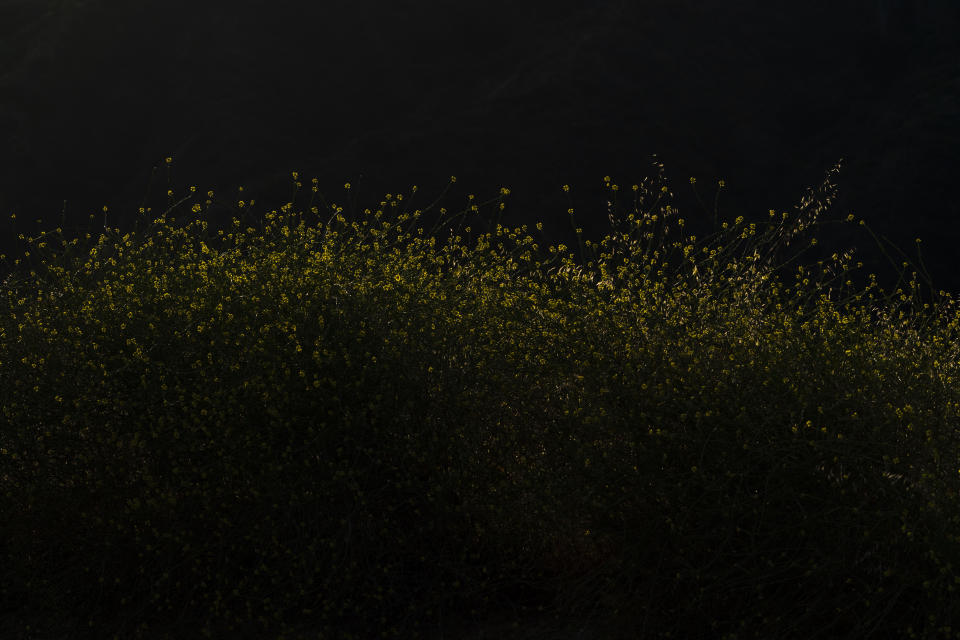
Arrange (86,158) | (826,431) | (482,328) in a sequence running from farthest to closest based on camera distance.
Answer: (86,158), (482,328), (826,431)

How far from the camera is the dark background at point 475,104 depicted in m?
10.3

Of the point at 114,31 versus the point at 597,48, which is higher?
the point at 114,31

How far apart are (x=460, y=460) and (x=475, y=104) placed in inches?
326

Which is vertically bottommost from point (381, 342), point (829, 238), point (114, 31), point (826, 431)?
point (829, 238)

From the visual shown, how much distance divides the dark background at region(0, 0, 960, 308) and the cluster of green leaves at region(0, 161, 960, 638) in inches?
239

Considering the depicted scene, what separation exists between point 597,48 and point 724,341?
848cm

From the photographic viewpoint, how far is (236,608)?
3727 millimetres

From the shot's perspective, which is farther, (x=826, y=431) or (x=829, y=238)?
(x=829, y=238)

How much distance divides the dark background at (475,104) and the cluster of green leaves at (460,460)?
6.08 m

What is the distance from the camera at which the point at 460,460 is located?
354cm

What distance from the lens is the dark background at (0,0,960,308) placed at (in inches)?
405

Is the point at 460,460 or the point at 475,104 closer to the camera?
the point at 460,460

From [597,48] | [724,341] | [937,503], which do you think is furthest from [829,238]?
[937,503]

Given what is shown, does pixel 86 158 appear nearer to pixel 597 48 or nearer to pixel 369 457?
pixel 597 48
